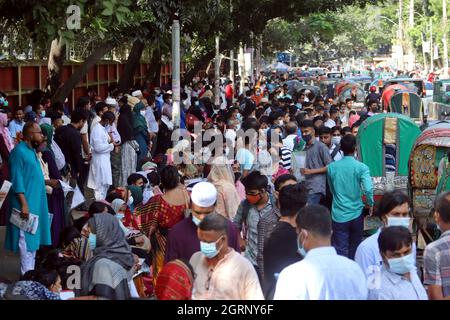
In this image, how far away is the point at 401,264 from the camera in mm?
6410

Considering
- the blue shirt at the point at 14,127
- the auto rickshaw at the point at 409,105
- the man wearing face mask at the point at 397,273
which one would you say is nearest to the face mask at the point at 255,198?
the man wearing face mask at the point at 397,273

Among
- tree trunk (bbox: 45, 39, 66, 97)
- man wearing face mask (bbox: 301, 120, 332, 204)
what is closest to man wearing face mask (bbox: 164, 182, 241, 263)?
man wearing face mask (bbox: 301, 120, 332, 204)

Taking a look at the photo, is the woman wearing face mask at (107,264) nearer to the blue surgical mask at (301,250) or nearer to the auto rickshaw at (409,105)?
the blue surgical mask at (301,250)

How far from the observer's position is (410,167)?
1287 cm

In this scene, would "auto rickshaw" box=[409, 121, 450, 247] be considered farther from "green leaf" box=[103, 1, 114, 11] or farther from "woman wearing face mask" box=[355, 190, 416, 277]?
"woman wearing face mask" box=[355, 190, 416, 277]

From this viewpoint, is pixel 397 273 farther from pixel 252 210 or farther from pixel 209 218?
pixel 252 210

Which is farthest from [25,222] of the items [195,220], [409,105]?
[409,105]

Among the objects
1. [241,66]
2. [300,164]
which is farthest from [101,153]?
[241,66]

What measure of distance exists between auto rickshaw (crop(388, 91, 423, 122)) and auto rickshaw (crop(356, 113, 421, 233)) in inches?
515

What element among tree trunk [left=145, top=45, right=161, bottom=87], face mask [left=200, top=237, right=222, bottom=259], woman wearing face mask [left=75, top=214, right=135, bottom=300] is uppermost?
tree trunk [left=145, top=45, right=161, bottom=87]

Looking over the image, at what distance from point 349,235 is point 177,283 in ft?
15.8

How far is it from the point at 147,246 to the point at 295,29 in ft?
149

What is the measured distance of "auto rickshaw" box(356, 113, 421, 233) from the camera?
46.8 ft

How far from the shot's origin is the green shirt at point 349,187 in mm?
10750
